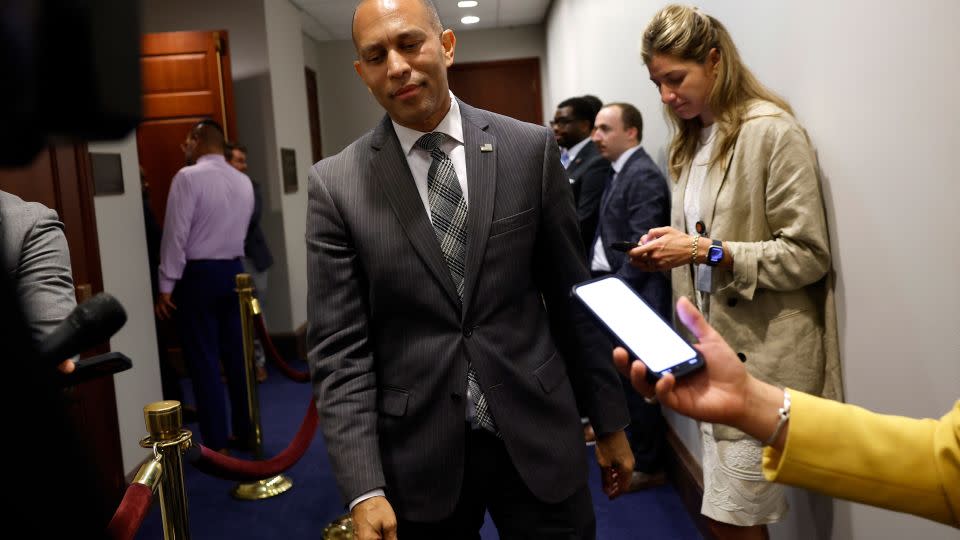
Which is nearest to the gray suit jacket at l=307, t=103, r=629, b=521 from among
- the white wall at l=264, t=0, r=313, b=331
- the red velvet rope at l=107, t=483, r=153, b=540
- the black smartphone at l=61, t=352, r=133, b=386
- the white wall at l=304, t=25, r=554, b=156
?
the red velvet rope at l=107, t=483, r=153, b=540

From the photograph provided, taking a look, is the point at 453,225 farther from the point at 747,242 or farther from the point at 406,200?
the point at 747,242

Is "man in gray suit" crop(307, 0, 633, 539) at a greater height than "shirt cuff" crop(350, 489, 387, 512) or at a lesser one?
greater

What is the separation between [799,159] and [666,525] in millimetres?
1890

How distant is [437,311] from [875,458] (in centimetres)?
83

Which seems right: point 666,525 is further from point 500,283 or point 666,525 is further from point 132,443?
point 132,443

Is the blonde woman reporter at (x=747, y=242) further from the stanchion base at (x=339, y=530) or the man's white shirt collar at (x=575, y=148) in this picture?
the man's white shirt collar at (x=575, y=148)

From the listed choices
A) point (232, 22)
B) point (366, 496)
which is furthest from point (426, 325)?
point (232, 22)

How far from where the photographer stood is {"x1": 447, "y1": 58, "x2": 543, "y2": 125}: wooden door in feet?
32.7

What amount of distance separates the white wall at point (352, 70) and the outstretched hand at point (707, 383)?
8.76 m

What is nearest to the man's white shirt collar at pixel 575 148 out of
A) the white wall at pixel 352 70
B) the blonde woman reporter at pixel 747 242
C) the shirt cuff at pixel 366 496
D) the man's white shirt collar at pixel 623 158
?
the man's white shirt collar at pixel 623 158

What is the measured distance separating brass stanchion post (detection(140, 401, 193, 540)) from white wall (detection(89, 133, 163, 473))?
2.14m

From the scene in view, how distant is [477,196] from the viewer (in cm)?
152

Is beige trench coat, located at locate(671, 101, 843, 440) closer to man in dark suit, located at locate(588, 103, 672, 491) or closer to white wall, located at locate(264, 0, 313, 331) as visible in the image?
man in dark suit, located at locate(588, 103, 672, 491)

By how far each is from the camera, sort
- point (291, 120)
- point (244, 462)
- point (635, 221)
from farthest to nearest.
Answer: point (291, 120) < point (635, 221) < point (244, 462)
